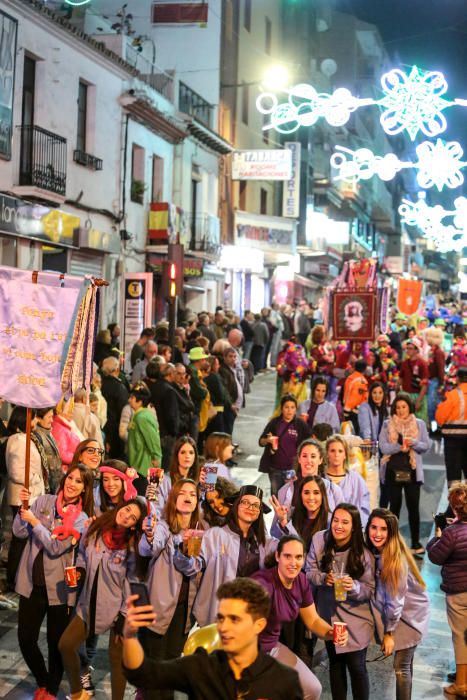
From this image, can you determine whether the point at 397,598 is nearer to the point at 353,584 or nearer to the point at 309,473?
the point at 353,584

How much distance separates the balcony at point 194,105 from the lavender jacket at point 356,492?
23194mm

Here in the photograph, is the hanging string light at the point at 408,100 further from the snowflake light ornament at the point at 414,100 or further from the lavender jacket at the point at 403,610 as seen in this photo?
the lavender jacket at the point at 403,610

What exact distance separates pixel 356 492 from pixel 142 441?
266 cm

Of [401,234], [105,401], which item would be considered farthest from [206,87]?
[401,234]

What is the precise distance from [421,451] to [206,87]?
2536cm

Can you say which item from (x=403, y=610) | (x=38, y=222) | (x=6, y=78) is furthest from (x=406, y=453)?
(x=6, y=78)

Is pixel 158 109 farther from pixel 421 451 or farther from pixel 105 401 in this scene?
pixel 421 451

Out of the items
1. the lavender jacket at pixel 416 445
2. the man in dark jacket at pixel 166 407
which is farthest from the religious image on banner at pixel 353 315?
the lavender jacket at pixel 416 445

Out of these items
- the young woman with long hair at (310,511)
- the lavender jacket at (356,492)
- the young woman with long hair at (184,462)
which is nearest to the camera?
the young woman with long hair at (310,511)

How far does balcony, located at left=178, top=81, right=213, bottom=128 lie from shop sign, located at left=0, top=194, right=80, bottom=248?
33.0ft

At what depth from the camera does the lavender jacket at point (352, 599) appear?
254 inches

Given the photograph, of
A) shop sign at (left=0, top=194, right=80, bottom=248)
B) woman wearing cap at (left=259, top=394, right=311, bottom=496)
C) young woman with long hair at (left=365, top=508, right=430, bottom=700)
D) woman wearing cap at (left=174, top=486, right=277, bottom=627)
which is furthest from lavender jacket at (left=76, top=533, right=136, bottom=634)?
shop sign at (left=0, top=194, right=80, bottom=248)

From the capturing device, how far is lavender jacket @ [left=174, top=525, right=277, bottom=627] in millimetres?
6535

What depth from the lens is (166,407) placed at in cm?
1211
